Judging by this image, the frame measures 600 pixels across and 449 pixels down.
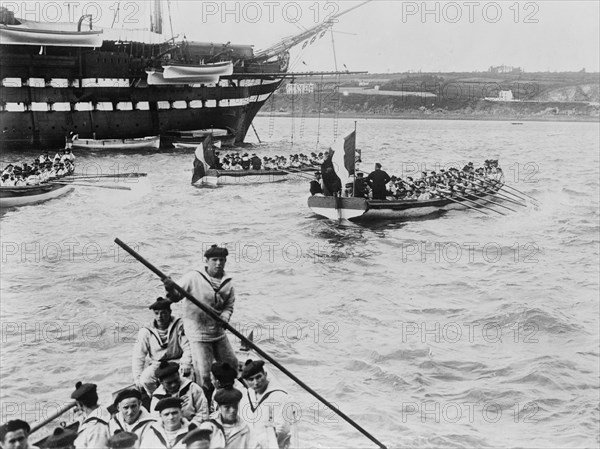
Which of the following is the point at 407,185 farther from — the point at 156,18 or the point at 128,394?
the point at 128,394

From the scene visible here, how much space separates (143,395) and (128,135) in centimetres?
955

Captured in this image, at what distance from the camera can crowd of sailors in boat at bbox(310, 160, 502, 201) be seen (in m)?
10.2

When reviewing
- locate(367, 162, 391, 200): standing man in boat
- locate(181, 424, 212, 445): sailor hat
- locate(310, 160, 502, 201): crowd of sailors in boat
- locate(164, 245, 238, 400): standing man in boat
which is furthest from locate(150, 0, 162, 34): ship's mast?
locate(181, 424, 212, 445): sailor hat

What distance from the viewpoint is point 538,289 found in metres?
8.01

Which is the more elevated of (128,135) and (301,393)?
(128,135)

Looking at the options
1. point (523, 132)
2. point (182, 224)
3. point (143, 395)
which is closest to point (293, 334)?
point (182, 224)

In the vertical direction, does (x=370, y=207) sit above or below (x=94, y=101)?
below

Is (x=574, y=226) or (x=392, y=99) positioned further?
(x=392, y=99)

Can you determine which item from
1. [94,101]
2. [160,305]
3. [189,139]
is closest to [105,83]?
[94,101]

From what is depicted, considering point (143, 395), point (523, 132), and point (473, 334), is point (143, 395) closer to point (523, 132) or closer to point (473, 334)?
point (473, 334)

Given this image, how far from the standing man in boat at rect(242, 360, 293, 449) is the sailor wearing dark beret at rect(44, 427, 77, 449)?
1.09 m

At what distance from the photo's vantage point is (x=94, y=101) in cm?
1231

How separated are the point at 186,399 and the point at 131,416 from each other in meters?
0.47

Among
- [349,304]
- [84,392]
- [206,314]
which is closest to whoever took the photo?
[84,392]
